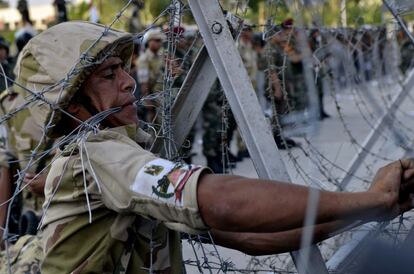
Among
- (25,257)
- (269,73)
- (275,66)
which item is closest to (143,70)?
(275,66)

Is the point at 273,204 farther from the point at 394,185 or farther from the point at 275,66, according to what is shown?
the point at 275,66

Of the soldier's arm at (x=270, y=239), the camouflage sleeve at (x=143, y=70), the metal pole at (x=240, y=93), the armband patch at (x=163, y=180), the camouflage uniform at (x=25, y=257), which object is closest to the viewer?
the armband patch at (x=163, y=180)

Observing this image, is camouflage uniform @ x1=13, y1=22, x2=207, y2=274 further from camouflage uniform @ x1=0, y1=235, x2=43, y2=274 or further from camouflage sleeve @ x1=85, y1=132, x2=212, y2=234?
camouflage uniform @ x1=0, y1=235, x2=43, y2=274

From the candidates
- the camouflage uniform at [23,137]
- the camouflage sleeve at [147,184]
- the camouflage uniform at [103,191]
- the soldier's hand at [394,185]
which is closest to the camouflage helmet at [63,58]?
the camouflage uniform at [103,191]

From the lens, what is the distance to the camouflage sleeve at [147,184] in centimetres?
181

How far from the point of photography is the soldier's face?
224 cm

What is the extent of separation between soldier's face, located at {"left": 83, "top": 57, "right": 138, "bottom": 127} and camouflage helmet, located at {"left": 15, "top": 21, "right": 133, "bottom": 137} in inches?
1.4

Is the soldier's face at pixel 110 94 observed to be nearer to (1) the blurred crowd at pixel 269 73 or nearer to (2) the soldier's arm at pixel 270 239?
(1) the blurred crowd at pixel 269 73

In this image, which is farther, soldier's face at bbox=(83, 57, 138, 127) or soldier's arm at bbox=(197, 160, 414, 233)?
soldier's face at bbox=(83, 57, 138, 127)

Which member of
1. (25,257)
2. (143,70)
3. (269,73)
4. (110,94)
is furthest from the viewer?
(143,70)

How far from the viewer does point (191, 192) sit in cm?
179

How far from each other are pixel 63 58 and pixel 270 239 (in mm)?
745

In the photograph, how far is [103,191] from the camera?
1.96 m

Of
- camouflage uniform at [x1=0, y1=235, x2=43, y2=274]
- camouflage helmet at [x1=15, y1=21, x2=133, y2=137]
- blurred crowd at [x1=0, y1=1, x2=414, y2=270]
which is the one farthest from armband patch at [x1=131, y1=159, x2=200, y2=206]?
camouflage uniform at [x1=0, y1=235, x2=43, y2=274]
